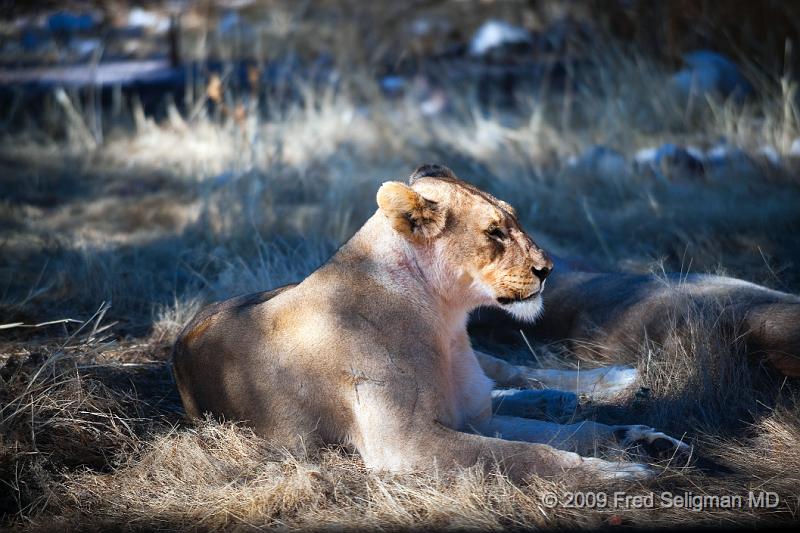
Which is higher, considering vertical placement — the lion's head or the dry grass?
the lion's head

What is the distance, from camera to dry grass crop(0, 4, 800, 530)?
9.77 feet

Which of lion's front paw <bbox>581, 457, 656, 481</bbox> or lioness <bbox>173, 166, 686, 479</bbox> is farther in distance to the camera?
lioness <bbox>173, 166, 686, 479</bbox>

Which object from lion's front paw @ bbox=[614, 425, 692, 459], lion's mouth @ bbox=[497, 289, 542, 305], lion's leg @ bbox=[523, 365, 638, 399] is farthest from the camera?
lion's leg @ bbox=[523, 365, 638, 399]

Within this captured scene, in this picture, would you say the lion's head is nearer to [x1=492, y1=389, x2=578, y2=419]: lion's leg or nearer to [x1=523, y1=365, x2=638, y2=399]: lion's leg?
[x1=492, y1=389, x2=578, y2=419]: lion's leg

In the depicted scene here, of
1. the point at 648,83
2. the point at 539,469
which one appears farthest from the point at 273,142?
the point at 539,469

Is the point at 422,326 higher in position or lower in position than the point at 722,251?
higher

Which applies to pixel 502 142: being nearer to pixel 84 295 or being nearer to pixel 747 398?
pixel 84 295

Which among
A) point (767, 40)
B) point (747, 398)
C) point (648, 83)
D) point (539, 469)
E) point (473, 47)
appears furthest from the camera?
point (473, 47)

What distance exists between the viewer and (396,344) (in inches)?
123

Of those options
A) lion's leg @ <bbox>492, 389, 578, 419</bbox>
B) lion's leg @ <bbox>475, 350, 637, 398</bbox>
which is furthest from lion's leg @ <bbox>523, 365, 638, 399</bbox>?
lion's leg @ <bbox>492, 389, 578, 419</bbox>

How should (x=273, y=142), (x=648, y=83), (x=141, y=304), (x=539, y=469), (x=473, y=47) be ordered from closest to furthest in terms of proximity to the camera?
1. (x=539, y=469)
2. (x=141, y=304)
3. (x=273, y=142)
4. (x=648, y=83)
5. (x=473, y=47)

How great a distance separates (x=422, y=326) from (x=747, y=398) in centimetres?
145

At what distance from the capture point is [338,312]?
3.21m

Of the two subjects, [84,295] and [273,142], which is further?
[273,142]
